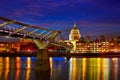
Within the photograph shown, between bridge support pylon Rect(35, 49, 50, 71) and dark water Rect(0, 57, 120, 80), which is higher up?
bridge support pylon Rect(35, 49, 50, 71)

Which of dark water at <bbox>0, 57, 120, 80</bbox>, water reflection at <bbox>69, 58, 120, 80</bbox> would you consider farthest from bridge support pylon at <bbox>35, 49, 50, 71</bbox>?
water reflection at <bbox>69, 58, 120, 80</bbox>

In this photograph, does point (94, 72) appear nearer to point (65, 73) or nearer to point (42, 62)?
point (65, 73)

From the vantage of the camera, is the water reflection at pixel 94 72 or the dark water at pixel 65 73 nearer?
the dark water at pixel 65 73

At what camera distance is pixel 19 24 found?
60094 mm

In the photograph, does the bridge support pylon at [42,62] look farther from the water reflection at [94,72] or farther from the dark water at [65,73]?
the water reflection at [94,72]

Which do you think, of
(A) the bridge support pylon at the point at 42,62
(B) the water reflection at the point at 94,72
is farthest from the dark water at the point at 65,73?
(A) the bridge support pylon at the point at 42,62

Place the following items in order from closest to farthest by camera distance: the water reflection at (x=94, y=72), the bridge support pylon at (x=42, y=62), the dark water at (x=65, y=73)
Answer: the dark water at (x=65, y=73) → the water reflection at (x=94, y=72) → the bridge support pylon at (x=42, y=62)

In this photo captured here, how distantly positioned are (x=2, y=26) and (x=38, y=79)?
10.3 m

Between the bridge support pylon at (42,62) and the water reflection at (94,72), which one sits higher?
the bridge support pylon at (42,62)

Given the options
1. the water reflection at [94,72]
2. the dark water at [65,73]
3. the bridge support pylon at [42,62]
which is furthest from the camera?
the bridge support pylon at [42,62]

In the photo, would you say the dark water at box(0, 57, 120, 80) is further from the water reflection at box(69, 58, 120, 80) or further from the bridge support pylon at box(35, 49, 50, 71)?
the bridge support pylon at box(35, 49, 50, 71)

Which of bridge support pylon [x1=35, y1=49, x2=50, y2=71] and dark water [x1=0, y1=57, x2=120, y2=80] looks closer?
dark water [x1=0, y1=57, x2=120, y2=80]

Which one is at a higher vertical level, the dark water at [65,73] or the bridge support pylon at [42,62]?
the bridge support pylon at [42,62]

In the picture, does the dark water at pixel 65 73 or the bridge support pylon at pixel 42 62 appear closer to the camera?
the dark water at pixel 65 73
